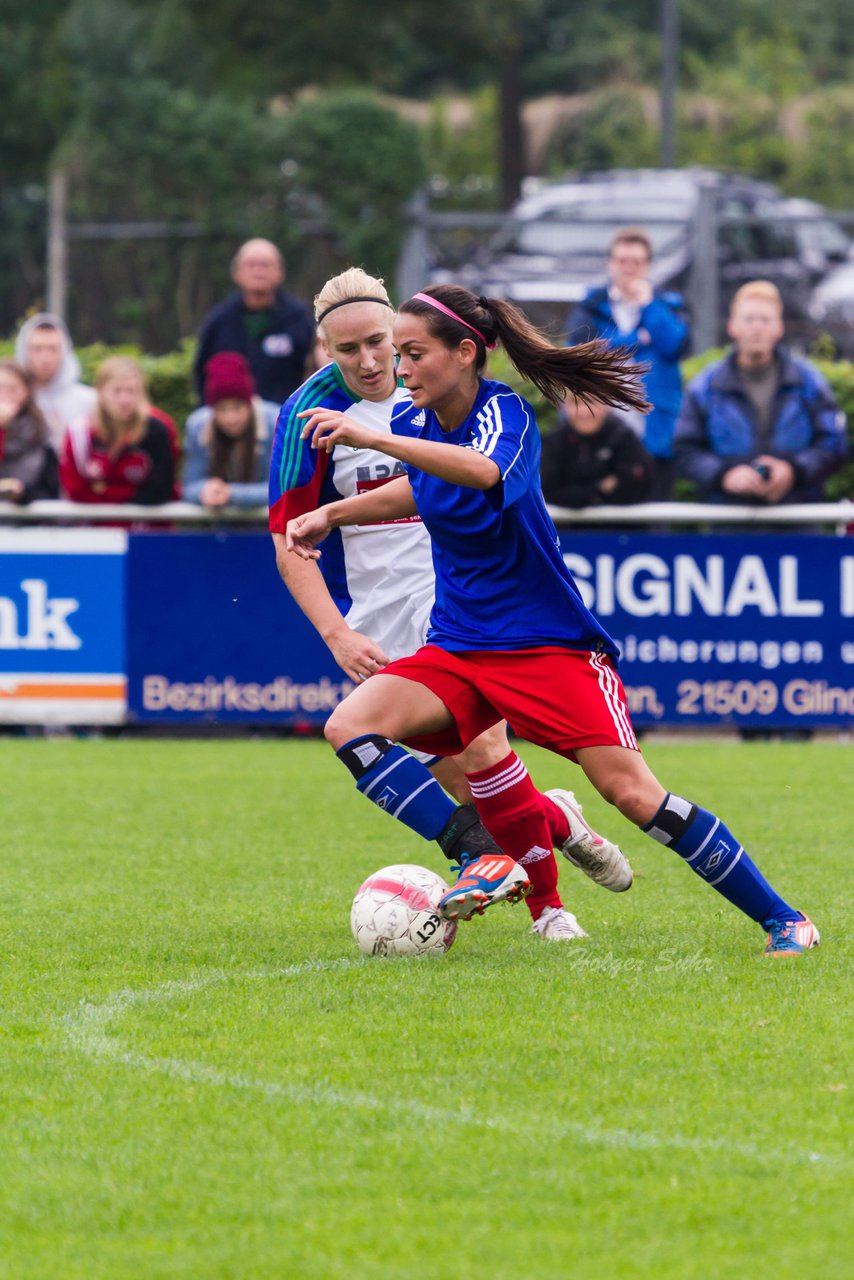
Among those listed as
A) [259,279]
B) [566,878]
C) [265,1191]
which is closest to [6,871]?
[566,878]

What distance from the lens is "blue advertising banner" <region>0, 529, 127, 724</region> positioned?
11.6m

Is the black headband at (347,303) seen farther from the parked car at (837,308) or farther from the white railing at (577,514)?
the parked car at (837,308)

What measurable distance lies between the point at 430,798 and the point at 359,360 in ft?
4.65

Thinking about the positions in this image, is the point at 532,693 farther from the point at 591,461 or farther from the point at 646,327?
the point at 646,327

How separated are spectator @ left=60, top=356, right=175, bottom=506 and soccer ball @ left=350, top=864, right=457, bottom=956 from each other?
6.17 meters

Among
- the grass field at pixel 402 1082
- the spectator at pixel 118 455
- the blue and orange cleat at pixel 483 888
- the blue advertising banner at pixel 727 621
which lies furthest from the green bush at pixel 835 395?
the blue and orange cleat at pixel 483 888

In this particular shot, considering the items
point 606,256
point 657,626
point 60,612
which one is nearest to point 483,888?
point 657,626

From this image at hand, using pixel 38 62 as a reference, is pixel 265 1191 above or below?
below

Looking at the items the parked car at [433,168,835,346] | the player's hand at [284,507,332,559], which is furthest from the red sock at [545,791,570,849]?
the parked car at [433,168,835,346]

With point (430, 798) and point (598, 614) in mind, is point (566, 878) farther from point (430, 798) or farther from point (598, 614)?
point (598, 614)

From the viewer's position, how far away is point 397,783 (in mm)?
5844

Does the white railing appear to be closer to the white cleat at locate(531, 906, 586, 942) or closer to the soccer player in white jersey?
the soccer player in white jersey

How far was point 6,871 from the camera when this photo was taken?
7.48 m

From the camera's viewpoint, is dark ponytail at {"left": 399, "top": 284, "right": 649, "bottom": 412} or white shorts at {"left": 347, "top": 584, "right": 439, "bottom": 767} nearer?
dark ponytail at {"left": 399, "top": 284, "right": 649, "bottom": 412}
